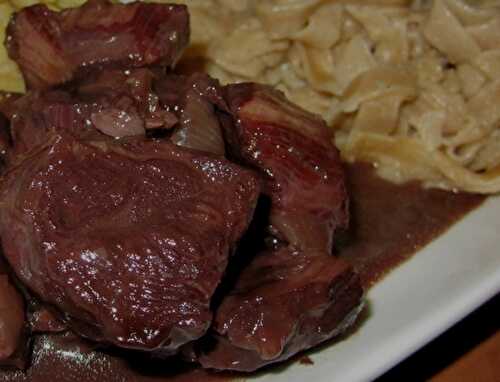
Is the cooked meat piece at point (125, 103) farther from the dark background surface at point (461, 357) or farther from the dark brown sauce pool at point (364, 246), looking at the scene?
the dark background surface at point (461, 357)

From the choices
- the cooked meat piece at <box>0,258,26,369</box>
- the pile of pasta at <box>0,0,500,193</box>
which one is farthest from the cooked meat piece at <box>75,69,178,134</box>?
the pile of pasta at <box>0,0,500,193</box>

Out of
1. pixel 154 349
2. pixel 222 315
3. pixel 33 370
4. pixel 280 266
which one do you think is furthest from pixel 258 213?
pixel 33 370

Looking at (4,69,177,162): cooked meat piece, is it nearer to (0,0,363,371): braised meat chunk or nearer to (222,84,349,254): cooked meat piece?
(0,0,363,371): braised meat chunk

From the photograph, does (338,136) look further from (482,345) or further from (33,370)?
(33,370)

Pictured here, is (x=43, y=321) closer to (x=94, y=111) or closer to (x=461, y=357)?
(x=94, y=111)

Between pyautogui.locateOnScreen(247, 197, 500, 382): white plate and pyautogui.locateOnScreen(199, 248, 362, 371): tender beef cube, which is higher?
pyautogui.locateOnScreen(199, 248, 362, 371): tender beef cube
